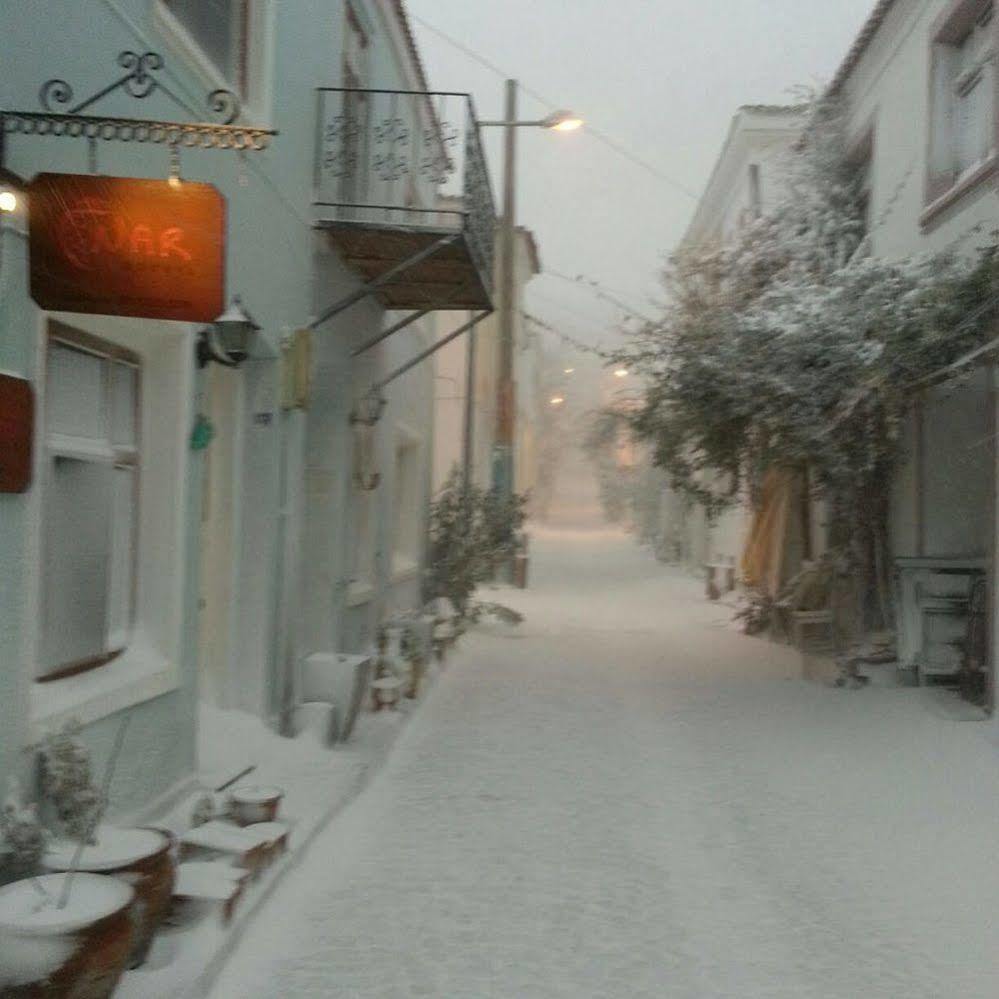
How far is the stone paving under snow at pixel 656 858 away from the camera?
426 cm

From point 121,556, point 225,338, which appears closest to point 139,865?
point 121,556

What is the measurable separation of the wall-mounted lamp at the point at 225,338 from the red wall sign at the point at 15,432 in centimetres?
189

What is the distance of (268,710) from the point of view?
7641 millimetres

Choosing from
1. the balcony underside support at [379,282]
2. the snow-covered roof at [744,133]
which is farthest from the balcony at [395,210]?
the snow-covered roof at [744,133]

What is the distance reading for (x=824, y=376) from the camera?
350 inches

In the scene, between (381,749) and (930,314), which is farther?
(930,314)

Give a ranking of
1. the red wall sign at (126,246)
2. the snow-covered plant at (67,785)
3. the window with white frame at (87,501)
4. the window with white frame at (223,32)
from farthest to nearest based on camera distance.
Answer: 1. the window with white frame at (223,32)
2. the window with white frame at (87,501)
3. the snow-covered plant at (67,785)
4. the red wall sign at (126,246)

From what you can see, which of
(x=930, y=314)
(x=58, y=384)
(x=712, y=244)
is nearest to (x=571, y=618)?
(x=712, y=244)

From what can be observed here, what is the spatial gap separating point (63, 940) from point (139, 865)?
0.71 metres

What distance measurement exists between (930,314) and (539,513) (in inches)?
1782

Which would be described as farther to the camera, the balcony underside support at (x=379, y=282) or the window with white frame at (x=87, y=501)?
the balcony underside support at (x=379, y=282)

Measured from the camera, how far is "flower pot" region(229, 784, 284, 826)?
527 cm

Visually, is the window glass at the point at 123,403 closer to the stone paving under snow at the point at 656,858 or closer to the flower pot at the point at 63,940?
the stone paving under snow at the point at 656,858

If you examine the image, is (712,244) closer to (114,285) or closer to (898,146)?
(898,146)
